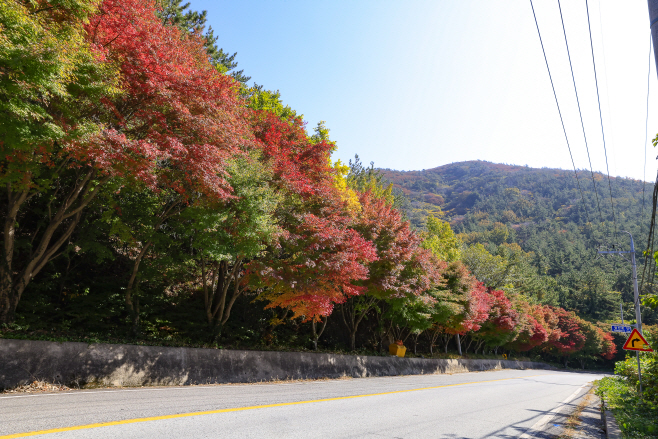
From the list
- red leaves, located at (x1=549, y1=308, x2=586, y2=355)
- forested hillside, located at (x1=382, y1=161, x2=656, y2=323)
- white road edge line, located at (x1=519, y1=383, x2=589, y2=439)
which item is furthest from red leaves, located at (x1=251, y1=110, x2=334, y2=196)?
red leaves, located at (x1=549, y1=308, x2=586, y2=355)

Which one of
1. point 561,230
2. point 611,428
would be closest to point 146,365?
point 611,428

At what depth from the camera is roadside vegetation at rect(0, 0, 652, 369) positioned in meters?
8.23

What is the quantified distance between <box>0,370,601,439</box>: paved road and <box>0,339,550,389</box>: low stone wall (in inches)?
40.2

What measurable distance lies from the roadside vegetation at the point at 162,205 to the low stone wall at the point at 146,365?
95cm

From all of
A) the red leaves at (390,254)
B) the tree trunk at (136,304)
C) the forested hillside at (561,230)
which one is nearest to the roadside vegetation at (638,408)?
the forested hillside at (561,230)

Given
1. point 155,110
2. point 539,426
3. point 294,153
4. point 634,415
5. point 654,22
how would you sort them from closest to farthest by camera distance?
point 654,22 → point 539,426 → point 634,415 → point 155,110 → point 294,153

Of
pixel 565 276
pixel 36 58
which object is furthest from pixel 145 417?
pixel 565 276

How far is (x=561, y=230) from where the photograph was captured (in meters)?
132

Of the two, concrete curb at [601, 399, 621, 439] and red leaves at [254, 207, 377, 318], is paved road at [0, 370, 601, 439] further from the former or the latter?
red leaves at [254, 207, 377, 318]

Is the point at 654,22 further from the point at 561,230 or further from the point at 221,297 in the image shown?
the point at 561,230

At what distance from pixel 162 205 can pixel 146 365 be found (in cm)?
578

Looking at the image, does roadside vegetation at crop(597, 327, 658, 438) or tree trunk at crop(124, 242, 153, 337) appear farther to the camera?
tree trunk at crop(124, 242, 153, 337)

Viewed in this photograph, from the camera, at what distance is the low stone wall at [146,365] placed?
27.2 ft

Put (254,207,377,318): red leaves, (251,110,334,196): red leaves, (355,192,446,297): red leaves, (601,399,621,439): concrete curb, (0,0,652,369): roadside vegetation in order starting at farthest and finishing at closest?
(355,192,446,297): red leaves, (251,110,334,196): red leaves, (254,207,377,318): red leaves, (0,0,652,369): roadside vegetation, (601,399,621,439): concrete curb
